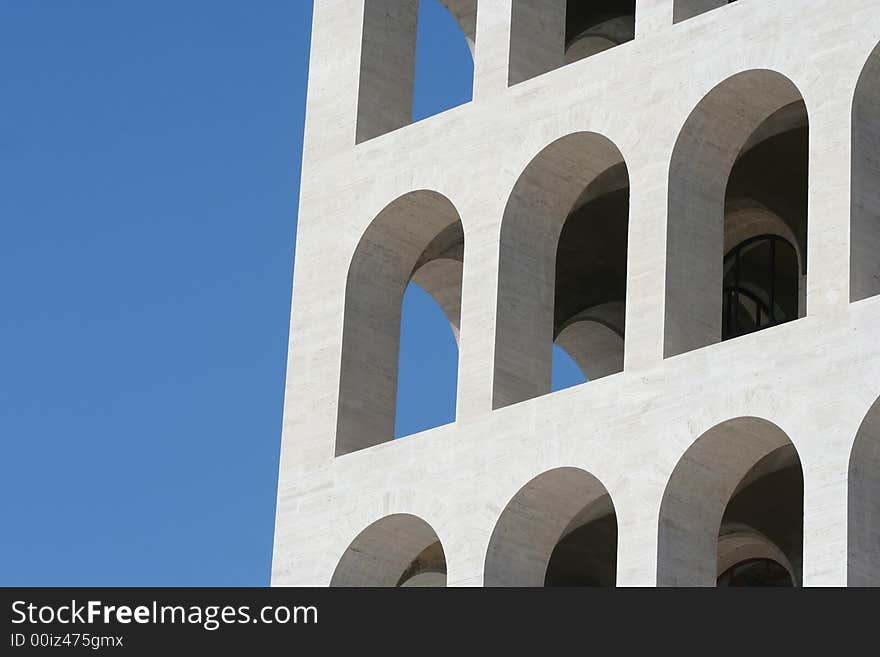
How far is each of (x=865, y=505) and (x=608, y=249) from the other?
12.0m

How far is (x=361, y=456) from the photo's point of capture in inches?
1886

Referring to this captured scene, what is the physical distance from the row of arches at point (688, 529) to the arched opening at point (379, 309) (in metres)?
1.84

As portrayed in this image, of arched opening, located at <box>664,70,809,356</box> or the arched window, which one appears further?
the arched window

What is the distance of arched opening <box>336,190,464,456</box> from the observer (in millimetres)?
48812

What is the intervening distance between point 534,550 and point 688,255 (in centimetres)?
433

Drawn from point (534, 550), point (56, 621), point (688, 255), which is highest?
point (688, 255)

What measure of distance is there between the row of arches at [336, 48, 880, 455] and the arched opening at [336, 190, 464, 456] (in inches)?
0.8

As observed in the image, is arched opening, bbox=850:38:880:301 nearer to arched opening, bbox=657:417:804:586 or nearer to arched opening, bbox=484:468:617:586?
arched opening, bbox=657:417:804:586

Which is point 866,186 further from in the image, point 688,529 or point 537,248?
point 537,248

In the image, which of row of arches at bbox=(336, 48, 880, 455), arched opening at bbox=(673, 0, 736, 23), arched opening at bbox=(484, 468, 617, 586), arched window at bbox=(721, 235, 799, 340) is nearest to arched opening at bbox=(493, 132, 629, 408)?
row of arches at bbox=(336, 48, 880, 455)

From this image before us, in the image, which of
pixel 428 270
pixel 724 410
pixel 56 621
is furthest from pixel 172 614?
pixel 428 270

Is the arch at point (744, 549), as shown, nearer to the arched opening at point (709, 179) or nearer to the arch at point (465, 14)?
the arched opening at point (709, 179)

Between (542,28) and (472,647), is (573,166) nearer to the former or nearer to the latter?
(542,28)

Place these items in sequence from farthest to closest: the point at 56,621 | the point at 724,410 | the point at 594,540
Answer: the point at 594,540 < the point at 724,410 < the point at 56,621
